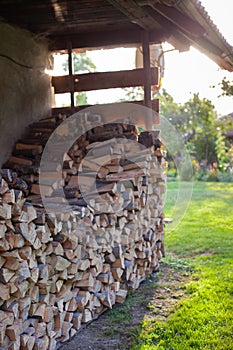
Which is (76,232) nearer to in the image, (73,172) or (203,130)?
(73,172)

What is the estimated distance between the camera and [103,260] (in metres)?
3.15

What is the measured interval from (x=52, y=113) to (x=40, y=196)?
1.72 m

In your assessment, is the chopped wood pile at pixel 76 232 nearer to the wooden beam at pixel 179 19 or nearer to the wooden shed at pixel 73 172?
the wooden shed at pixel 73 172

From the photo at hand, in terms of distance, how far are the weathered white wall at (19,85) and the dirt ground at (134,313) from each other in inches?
64.4

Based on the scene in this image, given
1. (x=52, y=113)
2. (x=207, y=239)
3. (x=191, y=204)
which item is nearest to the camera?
(x=52, y=113)

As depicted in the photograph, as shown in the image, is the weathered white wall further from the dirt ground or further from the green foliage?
the green foliage

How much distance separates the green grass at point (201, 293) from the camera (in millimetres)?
2748

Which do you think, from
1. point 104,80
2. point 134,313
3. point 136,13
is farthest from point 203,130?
point 134,313

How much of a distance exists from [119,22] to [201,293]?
106 inches

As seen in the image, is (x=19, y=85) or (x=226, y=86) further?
(x=226, y=86)

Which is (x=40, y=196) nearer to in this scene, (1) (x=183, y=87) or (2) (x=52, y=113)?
(2) (x=52, y=113)

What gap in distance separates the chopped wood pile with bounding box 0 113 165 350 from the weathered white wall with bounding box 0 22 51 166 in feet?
0.50

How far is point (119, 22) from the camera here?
420 cm

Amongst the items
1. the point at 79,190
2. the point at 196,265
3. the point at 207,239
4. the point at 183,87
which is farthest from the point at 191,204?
the point at 183,87
